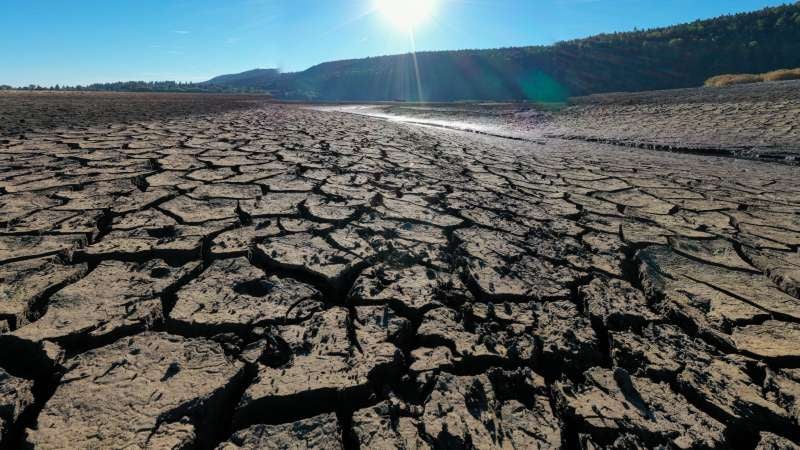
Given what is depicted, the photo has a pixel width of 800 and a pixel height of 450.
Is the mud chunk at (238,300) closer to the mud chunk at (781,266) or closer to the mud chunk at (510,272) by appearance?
the mud chunk at (510,272)

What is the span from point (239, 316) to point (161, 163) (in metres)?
2.25

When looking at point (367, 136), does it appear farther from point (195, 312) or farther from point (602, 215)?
point (195, 312)

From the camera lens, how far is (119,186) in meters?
2.23

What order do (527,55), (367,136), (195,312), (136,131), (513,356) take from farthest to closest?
(527,55)
(367,136)
(136,131)
(195,312)
(513,356)

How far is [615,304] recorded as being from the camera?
51.0 inches

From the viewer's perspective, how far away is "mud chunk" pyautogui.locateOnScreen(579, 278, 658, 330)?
1206mm

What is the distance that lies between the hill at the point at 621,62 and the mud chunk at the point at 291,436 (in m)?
20.2

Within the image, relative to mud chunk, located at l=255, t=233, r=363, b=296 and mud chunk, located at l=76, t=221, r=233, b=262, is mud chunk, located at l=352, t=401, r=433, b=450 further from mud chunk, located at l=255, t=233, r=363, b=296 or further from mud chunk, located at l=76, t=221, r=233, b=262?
mud chunk, located at l=76, t=221, r=233, b=262

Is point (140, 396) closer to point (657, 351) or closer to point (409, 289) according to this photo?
point (409, 289)

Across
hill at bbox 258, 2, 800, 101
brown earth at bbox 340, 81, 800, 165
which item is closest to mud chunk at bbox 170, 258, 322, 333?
brown earth at bbox 340, 81, 800, 165

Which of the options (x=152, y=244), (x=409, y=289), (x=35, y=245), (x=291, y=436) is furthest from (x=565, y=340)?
(x=35, y=245)

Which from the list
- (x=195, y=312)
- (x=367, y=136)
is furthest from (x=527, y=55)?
(x=195, y=312)

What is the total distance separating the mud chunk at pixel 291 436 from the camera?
76 centimetres

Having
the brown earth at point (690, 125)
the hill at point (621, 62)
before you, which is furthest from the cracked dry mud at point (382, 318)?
the hill at point (621, 62)
